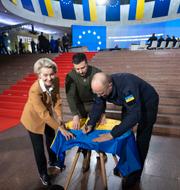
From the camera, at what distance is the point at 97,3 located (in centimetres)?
1390

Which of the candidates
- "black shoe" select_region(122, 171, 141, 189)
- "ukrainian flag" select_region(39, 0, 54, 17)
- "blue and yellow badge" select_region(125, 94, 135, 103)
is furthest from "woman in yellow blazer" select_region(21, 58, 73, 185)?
"ukrainian flag" select_region(39, 0, 54, 17)

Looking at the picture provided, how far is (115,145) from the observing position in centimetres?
167

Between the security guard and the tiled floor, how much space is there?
0.92ft

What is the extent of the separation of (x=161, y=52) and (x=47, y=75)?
7.06 m

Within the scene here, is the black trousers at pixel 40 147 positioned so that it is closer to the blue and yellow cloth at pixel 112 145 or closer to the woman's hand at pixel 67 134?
the blue and yellow cloth at pixel 112 145

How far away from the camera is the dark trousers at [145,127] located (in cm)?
187

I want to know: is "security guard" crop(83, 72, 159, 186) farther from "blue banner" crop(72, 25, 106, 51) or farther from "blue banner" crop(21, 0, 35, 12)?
"blue banner" crop(72, 25, 106, 51)

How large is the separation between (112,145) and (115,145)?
0.09 feet

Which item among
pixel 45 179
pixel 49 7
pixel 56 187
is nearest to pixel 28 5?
pixel 49 7

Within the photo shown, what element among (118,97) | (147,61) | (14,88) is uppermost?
(118,97)

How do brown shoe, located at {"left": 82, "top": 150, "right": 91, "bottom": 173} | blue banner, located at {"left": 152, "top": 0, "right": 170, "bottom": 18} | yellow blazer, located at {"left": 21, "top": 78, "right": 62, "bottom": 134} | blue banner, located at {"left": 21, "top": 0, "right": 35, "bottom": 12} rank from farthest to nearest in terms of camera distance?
blue banner, located at {"left": 152, "top": 0, "right": 170, "bottom": 18} → blue banner, located at {"left": 21, "top": 0, "right": 35, "bottom": 12} → brown shoe, located at {"left": 82, "top": 150, "right": 91, "bottom": 173} → yellow blazer, located at {"left": 21, "top": 78, "right": 62, "bottom": 134}

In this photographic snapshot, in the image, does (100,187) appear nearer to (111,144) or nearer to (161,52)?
(111,144)

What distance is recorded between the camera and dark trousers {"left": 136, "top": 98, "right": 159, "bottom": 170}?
1874 millimetres

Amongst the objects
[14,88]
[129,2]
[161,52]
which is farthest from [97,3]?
[14,88]
